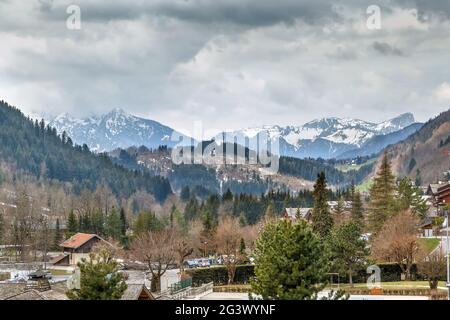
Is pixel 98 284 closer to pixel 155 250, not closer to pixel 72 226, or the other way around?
pixel 155 250

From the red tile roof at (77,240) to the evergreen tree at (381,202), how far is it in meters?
20.3

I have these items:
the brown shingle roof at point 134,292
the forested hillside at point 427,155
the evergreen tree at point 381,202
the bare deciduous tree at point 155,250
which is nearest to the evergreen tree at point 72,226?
the bare deciduous tree at point 155,250

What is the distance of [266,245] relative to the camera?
18.0 meters

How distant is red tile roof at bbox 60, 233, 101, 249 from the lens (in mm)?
49791

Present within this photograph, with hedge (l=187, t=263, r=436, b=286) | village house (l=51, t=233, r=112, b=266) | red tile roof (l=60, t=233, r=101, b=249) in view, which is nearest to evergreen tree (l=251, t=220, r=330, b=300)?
hedge (l=187, t=263, r=436, b=286)

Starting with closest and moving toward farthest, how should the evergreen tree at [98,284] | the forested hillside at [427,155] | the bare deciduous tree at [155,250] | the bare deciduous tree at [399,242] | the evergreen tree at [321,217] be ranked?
the evergreen tree at [98,284] < the bare deciduous tree at [399,242] < the evergreen tree at [321,217] < the bare deciduous tree at [155,250] < the forested hillside at [427,155]

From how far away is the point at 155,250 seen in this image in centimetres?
3941

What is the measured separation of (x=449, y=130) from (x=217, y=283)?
9556 cm

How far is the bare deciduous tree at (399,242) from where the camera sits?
35.3m

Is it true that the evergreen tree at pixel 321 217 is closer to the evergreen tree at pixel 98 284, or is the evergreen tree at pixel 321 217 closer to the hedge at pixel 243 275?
the hedge at pixel 243 275

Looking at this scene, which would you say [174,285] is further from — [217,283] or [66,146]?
[66,146]

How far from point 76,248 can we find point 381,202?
22.6m

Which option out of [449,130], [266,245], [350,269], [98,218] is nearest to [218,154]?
[449,130]

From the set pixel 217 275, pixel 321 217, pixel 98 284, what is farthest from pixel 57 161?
pixel 98 284
